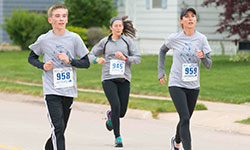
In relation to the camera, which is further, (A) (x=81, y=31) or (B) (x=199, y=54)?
(A) (x=81, y=31)

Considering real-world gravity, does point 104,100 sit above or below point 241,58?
above

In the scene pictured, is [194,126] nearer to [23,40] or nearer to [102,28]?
[102,28]

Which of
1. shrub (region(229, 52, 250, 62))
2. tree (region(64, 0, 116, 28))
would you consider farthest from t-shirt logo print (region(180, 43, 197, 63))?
tree (region(64, 0, 116, 28))

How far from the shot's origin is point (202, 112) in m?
12.7

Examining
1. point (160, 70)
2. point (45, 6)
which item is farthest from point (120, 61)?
point (45, 6)

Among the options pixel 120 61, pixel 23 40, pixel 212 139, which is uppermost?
pixel 120 61

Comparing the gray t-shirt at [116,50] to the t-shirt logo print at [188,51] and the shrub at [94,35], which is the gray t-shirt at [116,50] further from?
the shrub at [94,35]

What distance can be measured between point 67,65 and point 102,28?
82.9 ft

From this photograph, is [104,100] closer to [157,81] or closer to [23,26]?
[157,81]

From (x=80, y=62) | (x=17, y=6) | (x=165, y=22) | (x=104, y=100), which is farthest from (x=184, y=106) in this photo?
(x=17, y=6)

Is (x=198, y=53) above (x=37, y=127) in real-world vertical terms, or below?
above

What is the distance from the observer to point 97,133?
34.7 ft

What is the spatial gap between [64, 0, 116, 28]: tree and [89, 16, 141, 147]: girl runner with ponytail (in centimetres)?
2351

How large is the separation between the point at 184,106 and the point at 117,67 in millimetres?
1765
